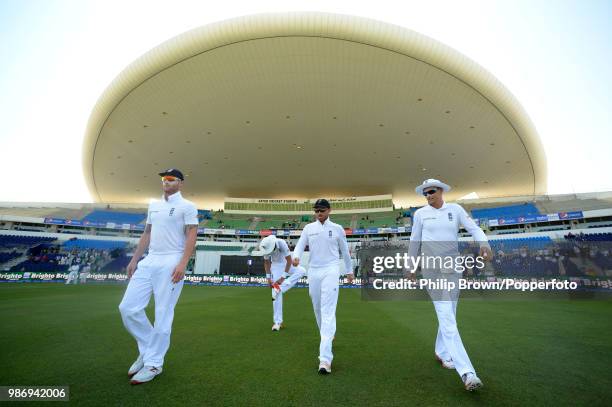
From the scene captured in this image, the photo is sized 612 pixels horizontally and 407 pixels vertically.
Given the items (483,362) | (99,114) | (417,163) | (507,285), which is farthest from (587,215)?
(99,114)

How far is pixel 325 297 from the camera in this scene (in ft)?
12.3

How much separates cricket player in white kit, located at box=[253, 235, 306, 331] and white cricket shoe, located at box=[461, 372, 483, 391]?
384cm

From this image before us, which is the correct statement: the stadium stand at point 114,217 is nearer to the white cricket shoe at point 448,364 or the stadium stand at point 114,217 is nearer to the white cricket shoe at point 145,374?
the white cricket shoe at point 145,374

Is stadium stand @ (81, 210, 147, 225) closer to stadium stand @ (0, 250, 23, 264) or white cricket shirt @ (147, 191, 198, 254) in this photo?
stadium stand @ (0, 250, 23, 264)

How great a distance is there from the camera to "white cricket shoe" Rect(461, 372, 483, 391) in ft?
8.71

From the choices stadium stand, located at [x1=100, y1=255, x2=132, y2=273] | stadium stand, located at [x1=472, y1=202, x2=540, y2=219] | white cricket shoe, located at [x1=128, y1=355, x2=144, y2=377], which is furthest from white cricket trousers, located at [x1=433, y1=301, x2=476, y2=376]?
stadium stand, located at [x1=472, y1=202, x2=540, y2=219]

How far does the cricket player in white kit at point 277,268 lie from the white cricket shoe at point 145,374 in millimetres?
3081

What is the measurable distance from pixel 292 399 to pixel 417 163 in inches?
1423

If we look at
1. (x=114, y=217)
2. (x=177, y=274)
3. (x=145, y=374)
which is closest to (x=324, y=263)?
(x=177, y=274)

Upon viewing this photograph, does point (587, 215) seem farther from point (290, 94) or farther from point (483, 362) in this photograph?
point (483, 362)

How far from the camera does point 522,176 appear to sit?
36594 millimetres

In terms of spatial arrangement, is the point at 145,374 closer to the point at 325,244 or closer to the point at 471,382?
the point at 325,244

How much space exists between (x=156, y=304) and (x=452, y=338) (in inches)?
121

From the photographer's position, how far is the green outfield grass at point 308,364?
2578mm
